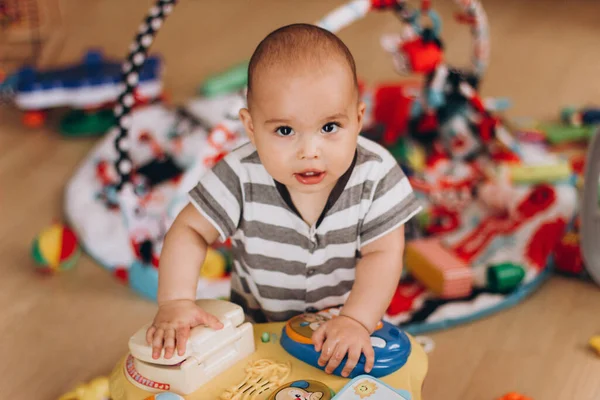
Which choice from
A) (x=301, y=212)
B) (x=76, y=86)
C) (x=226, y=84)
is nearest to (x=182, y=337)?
(x=301, y=212)

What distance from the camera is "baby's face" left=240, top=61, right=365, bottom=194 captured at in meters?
0.82

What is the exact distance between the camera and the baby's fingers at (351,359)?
2.77ft

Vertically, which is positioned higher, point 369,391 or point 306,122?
point 306,122

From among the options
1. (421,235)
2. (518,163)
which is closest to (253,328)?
(421,235)

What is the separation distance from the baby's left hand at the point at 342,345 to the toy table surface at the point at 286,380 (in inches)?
0.7

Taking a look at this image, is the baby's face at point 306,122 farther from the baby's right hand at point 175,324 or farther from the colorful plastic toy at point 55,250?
the colorful plastic toy at point 55,250

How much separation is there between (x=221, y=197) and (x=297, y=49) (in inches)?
9.1

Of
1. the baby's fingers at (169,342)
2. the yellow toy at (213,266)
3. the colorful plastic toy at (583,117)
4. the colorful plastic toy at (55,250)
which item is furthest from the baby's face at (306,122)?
the colorful plastic toy at (583,117)

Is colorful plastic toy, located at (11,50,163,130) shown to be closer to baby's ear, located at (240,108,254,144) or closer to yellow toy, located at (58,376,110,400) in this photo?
yellow toy, located at (58,376,110,400)

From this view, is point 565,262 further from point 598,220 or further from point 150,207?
point 150,207

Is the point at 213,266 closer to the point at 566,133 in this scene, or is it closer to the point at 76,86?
the point at 76,86

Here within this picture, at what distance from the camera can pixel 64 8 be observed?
114 inches

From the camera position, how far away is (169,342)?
2.76 ft

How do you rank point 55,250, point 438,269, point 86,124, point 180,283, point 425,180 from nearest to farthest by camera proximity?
point 180,283, point 438,269, point 55,250, point 425,180, point 86,124
